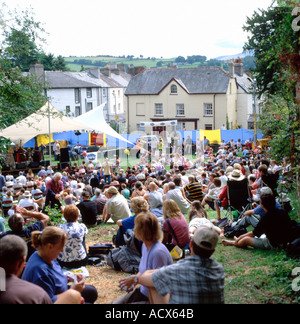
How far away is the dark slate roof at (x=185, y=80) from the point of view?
4397 centimetres

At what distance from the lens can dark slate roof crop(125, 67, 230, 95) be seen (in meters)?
44.0

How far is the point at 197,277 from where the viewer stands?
9.52ft

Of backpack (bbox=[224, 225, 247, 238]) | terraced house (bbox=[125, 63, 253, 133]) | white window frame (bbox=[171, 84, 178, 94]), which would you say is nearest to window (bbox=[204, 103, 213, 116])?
terraced house (bbox=[125, 63, 253, 133])

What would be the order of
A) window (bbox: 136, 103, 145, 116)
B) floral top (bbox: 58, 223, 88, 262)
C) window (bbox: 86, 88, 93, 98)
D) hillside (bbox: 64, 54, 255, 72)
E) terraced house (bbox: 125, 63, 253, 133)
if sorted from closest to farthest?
floral top (bbox: 58, 223, 88, 262), terraced house (bbox: 125, 63, 253, 133), window (bbox: 136, 103, 145, 116), window (bbox: 86, 88, 93, 98), hillside (bbox: 64, 54, 255, 72)

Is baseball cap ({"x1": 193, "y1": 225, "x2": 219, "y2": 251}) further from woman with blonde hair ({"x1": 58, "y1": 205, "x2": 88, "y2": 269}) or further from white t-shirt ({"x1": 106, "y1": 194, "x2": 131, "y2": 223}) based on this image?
white t-shirt ({"x1": 106, "y1": 194, "x2": 131, "y2": 223})

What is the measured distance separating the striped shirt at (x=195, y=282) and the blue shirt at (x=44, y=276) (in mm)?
1260

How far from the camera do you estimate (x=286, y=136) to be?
7.44 m

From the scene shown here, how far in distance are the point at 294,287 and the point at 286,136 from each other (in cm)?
344

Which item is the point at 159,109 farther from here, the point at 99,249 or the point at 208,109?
the point at 99,249

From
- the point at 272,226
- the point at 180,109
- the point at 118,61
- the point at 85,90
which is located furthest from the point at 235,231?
the point at 118,61

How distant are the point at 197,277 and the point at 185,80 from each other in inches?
1770

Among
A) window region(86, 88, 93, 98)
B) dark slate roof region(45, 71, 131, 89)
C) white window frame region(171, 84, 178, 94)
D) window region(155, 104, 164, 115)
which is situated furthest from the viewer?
window region(86, 88, 93, 98)

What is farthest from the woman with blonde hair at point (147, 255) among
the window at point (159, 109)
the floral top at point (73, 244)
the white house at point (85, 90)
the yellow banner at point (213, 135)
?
the window at point (159, 109)

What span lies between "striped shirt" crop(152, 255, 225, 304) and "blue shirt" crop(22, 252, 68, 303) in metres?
1.26
